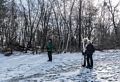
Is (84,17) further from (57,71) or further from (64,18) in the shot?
(57,71)

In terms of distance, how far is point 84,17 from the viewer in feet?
170

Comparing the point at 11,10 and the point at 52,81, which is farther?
the point at 11,10

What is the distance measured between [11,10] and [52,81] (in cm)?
3703

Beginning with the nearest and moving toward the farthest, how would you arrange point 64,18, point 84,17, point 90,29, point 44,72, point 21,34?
point 44,72
point 64,18
point 84,17
point 90,29
point 21,34

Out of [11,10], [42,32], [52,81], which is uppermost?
[11,10]

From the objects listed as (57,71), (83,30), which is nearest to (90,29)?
(83,30)

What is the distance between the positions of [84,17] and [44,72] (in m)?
36.5

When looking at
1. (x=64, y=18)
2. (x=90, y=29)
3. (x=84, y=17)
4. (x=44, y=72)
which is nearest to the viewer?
(x=44, y=72)

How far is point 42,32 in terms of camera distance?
49.9 meters

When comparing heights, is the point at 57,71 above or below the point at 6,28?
below

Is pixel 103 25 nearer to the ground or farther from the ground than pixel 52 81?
farther from the ground

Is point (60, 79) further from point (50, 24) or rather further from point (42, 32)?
point (50, 24)

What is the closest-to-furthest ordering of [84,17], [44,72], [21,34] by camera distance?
1. [44,72]
2. [84,17]
3. [21,34]

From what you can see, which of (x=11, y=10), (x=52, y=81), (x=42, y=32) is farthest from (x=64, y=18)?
(x=52, y=81)
